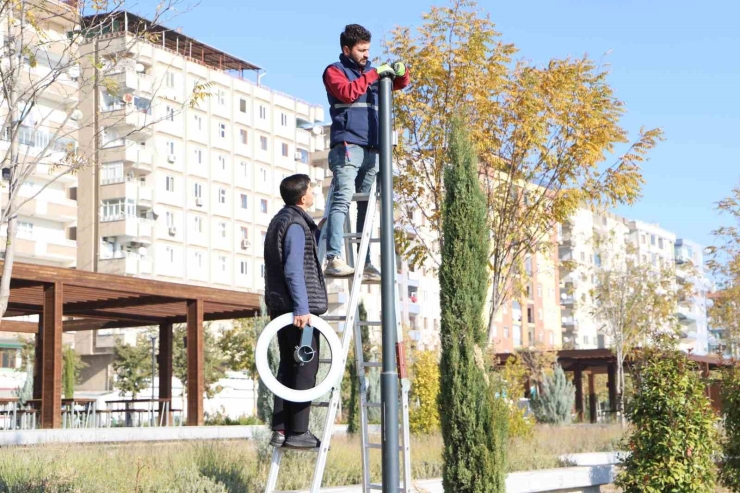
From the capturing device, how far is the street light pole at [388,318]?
604 cm

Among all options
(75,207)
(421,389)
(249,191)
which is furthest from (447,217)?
(249,191)

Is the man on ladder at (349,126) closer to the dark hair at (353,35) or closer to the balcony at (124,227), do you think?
the dark hair at (353,35)

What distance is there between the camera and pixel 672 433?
10.8 m

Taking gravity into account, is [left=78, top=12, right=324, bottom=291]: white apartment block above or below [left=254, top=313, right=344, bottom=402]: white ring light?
above

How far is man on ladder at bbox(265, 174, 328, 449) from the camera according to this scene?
6629 millimetres

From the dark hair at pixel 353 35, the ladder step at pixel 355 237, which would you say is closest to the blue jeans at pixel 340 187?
the ladder step at pixel 355 237

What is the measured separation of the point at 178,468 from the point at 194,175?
58.6m

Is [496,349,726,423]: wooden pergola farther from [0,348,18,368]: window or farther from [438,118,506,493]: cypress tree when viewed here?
[438,118,506,493]: cypress tree

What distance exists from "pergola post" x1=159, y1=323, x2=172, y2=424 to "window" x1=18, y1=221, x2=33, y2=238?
2589 centimetres

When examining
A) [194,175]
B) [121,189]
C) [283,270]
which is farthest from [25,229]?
[283,270]

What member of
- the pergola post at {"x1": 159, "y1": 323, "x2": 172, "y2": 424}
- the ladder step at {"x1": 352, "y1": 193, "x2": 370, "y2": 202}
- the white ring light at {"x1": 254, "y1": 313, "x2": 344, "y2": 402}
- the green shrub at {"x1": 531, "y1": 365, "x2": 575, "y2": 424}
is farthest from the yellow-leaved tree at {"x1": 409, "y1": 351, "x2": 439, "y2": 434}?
the white ring light at {"x1": 254, "y1": 313, "x2": 344, "y2": 402}

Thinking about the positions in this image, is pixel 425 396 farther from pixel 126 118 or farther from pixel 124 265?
pixel 124 265

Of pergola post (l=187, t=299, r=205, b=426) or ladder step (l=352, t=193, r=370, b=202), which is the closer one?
ladder step (l=352, t=193, r=370, b=202)

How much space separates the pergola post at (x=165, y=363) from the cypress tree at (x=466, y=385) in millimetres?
21538
